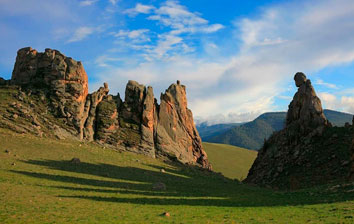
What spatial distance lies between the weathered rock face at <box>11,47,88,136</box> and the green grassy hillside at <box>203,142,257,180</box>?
3041 inches

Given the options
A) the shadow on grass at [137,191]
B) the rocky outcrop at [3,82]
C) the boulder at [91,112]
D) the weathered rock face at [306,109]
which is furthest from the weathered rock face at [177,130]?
the rocky outcrop at [3,82]

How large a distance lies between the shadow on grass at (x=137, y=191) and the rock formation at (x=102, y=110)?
18.3 metres

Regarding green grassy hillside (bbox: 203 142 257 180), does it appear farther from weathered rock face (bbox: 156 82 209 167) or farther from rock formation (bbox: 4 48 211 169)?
rock formation (bbox: 4 48 211 169)

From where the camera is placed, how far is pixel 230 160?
152 m

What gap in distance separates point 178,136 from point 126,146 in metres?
16.4

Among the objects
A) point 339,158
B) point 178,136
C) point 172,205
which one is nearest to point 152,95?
point 178,136

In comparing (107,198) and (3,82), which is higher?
(3,82)

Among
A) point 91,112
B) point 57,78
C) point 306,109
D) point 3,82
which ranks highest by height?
point 57,78

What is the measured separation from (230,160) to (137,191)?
122086mm

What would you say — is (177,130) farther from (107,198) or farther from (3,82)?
(107,198)

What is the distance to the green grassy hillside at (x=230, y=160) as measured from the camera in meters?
130

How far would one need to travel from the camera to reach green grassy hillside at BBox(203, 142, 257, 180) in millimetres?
130125

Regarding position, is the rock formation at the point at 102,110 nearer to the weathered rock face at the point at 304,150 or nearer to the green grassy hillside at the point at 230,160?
the weathered rock face at the point at 304,150

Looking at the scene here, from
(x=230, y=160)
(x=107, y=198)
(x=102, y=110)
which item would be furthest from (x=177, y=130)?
(x=230, y=160)
